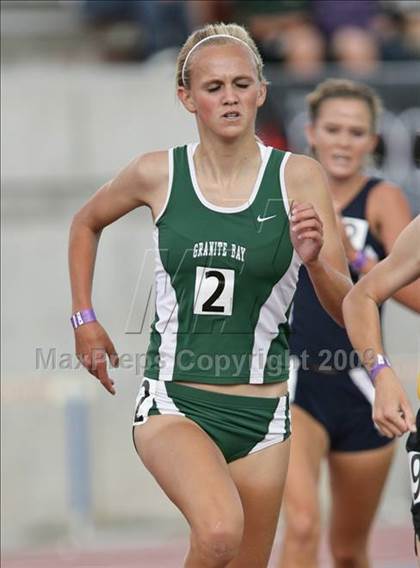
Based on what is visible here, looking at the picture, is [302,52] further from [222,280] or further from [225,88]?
[222,280]

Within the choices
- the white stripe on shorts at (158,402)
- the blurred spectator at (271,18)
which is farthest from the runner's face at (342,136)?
the blurred spectator at (271,18)

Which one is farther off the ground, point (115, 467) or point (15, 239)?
point (15, 239)

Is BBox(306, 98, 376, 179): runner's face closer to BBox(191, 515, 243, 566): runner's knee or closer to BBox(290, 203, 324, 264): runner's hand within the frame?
BBox(290, 203, 324, 264): runner's hand

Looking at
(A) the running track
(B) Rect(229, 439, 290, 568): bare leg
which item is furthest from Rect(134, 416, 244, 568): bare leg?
(A) the running track

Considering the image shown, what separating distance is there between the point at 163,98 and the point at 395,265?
562 cm

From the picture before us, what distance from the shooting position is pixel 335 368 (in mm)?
6406

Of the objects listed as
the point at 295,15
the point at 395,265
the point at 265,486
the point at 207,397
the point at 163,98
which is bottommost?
the point at 265,486

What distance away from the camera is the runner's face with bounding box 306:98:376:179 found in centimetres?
653

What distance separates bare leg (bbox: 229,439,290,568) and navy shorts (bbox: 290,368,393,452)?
134cm

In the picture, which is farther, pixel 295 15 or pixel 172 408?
pixel 295 15

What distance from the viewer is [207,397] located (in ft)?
16.0

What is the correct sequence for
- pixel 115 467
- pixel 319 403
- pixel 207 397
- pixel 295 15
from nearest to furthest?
pixel 207 397 → pixel 319 403 → pixel 115 467 → pixel 295 15

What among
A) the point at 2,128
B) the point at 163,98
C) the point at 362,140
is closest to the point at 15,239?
the point at 2,128

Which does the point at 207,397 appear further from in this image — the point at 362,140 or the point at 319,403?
the point at 362,140
